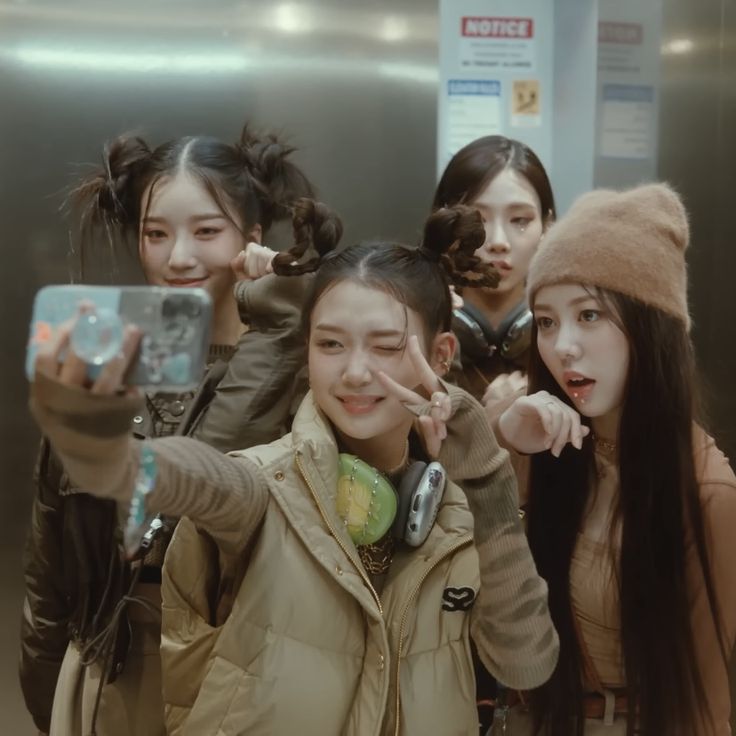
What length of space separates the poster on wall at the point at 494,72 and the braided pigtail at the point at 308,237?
0.70 metres

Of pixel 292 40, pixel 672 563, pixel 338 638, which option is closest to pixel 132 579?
pixel 338 638

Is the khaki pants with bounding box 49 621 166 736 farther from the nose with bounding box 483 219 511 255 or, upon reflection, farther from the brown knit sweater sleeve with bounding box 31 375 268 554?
the nose with bounding box 483 219 511 255

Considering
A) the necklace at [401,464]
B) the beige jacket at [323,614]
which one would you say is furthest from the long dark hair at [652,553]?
the necklace at [401,464]

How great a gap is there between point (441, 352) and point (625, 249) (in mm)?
282

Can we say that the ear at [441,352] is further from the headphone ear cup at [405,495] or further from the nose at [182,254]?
the nose at [182,254]

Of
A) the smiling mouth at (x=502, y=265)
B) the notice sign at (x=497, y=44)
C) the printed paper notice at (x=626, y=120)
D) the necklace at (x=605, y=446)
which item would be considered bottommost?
the necklace at (x=605, y=446)

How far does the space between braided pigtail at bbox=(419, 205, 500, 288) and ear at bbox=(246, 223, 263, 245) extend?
0.34 metres

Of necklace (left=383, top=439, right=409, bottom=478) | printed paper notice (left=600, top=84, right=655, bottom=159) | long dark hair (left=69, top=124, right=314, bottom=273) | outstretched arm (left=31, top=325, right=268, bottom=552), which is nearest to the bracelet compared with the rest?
outstretched arm (left=31, top=325, right=268, bottom=552)

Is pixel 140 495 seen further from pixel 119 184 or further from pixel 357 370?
pixel 119 184

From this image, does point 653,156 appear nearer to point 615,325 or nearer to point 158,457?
point 615,325

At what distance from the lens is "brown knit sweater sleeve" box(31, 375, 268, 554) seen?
0.77 metres

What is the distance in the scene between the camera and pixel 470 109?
1962 mm

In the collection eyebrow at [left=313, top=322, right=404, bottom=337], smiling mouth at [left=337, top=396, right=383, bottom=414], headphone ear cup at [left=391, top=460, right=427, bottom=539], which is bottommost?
headphone ear cup at [left=391, top=460, right=427, bottom=539]

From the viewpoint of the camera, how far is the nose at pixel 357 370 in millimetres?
1181
